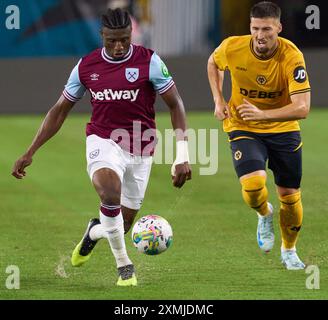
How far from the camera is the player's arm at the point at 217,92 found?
12.4 m

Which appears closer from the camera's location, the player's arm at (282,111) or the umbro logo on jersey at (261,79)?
the player's arm at (282,111)

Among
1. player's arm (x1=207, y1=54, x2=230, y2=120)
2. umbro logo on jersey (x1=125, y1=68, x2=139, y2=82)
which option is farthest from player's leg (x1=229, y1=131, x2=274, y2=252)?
umbro logo on jersey (x1=125, y1=68, x2=139, y2=82)

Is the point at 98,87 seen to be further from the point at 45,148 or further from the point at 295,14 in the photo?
the point at 295,14

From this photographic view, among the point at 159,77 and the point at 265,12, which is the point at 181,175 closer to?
the point at 159,77

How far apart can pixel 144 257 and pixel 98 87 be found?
86.2 inches

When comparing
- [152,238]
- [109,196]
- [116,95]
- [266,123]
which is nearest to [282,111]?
[266,123]

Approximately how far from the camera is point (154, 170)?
19.8 meters

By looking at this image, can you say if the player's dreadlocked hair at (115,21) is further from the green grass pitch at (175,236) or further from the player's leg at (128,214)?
the green grass pitch at (175,236)

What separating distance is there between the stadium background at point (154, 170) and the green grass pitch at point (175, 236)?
2cm

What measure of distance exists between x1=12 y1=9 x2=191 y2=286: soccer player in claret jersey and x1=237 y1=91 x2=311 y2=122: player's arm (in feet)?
2.12

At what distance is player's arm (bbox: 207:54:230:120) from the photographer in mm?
12375

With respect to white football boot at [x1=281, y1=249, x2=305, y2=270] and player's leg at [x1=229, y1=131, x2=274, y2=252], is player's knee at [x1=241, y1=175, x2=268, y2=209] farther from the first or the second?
white football boot at [x1=281, y1=249, x2=305, y2=270]

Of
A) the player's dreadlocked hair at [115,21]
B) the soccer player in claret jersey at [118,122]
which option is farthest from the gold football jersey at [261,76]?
the player's dreadlocked hair at [115,21]

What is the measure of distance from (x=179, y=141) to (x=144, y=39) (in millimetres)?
17809
